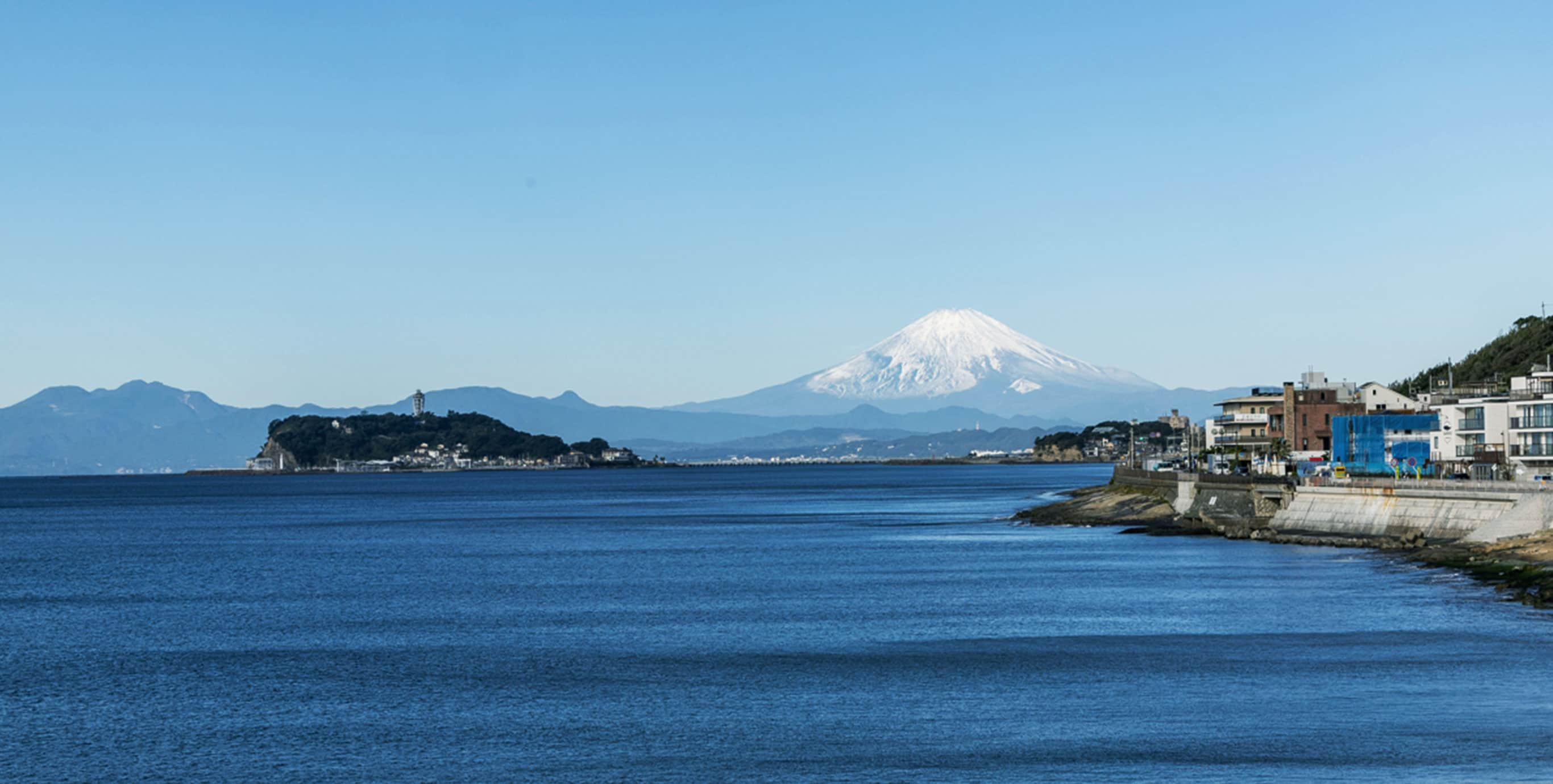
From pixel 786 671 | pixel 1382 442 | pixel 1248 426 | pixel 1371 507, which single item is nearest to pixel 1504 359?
A: pixel 1248 426

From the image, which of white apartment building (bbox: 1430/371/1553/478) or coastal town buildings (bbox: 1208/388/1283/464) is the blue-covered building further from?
coastal town buildings (bbox: 1208/388/1283/464)

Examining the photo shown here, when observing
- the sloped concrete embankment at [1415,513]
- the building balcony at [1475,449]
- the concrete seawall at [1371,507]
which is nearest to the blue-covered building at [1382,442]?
the building balcony at [1475,449]

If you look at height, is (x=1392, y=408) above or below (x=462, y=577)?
above

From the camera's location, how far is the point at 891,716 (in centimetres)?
3572

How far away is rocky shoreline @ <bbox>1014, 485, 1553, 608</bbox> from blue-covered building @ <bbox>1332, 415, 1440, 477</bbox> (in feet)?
38.8

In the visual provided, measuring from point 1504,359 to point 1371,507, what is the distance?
108m

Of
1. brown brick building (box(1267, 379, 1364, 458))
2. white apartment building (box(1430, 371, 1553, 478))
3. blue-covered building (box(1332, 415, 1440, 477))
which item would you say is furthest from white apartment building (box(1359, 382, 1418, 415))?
white apartment building (box(1430, 371, 1553, 478))

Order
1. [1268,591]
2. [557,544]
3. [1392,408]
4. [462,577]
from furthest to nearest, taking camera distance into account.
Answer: [1392,408], [557,544], [462,577], [1268,591]

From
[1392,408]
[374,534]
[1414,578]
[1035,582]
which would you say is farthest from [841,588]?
[1392,408]

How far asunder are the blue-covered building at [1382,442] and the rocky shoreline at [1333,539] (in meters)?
11.8

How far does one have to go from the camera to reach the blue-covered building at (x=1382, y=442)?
100 m

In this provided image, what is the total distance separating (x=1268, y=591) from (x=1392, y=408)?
79.4 metres

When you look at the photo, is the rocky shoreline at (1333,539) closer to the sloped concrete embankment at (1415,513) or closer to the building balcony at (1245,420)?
the sloped concrete embankment at (1415,513)

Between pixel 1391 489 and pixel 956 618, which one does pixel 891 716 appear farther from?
pixel 1391 489
